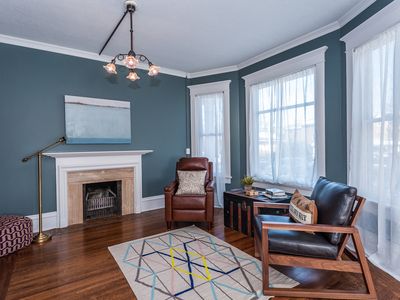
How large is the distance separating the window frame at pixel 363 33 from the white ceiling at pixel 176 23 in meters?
0.29

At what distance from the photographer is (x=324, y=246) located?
182 centimetres

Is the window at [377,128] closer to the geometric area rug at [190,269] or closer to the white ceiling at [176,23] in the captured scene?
the white ceiling at [176,23]

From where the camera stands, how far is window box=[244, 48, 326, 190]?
3047 millimetres

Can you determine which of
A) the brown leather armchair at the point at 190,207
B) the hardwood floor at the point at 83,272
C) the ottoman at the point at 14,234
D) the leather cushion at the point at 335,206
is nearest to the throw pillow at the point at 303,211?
the leather cushion at the point at 335,206

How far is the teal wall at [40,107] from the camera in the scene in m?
3.10

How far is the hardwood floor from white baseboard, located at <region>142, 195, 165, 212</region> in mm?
1009

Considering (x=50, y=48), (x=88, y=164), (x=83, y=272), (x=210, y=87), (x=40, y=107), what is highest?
(x=50, y=48)

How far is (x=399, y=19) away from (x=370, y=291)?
7.56 ft

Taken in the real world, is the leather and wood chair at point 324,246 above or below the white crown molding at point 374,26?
below

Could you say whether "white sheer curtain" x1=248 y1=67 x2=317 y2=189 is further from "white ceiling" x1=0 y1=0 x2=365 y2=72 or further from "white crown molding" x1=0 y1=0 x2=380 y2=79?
"white ceiling" x1=0 y1=0 x2=365 y2=72

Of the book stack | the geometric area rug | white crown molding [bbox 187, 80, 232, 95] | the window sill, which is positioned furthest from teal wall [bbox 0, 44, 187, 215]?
the book stack

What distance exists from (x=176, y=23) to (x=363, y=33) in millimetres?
2096

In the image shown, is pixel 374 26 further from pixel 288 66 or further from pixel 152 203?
pixel 152 203

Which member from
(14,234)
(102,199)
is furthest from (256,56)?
(14,234)
